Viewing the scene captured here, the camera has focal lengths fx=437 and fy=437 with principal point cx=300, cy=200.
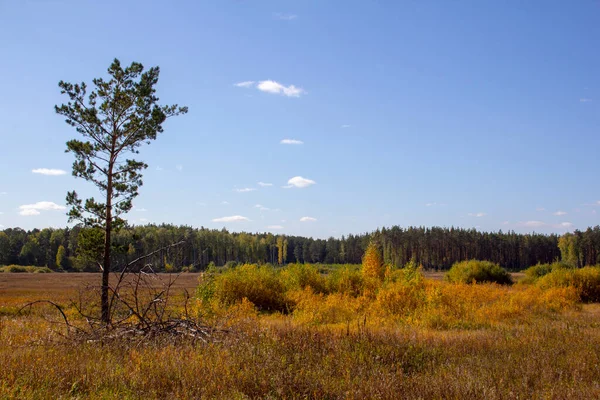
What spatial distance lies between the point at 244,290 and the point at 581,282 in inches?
743

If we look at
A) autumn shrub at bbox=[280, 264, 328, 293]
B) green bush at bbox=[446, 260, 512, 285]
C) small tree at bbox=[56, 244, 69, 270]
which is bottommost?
small tree at bbox=[56, 244, 69, 270]

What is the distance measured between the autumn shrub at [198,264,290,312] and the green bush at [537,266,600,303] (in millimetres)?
15970

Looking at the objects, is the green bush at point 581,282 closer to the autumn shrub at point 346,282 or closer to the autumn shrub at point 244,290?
the autumn shrub at point 346,282

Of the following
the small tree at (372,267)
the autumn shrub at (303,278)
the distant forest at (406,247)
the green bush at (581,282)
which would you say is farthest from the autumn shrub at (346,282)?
the distant forest at (406,247)

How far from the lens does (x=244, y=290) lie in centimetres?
1977

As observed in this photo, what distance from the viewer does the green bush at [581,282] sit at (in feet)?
79.0

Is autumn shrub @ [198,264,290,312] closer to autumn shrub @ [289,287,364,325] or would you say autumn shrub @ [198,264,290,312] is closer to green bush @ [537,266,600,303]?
autumn shrub @ [289,287,364,325]

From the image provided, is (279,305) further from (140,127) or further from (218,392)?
(218,392)

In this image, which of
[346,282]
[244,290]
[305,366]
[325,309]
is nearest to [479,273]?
[346,282]

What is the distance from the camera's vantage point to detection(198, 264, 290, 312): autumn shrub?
19.4 m

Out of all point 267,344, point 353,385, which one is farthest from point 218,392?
point 267,344

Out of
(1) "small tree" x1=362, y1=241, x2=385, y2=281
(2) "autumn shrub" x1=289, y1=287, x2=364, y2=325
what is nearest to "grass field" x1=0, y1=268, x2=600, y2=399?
(2) "autumn shrub" x1=289, y1=287, x2=364, y2=325

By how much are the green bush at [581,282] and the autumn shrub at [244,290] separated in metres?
16.0

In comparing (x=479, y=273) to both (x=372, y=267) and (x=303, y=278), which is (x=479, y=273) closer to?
(x=372, y=267)
